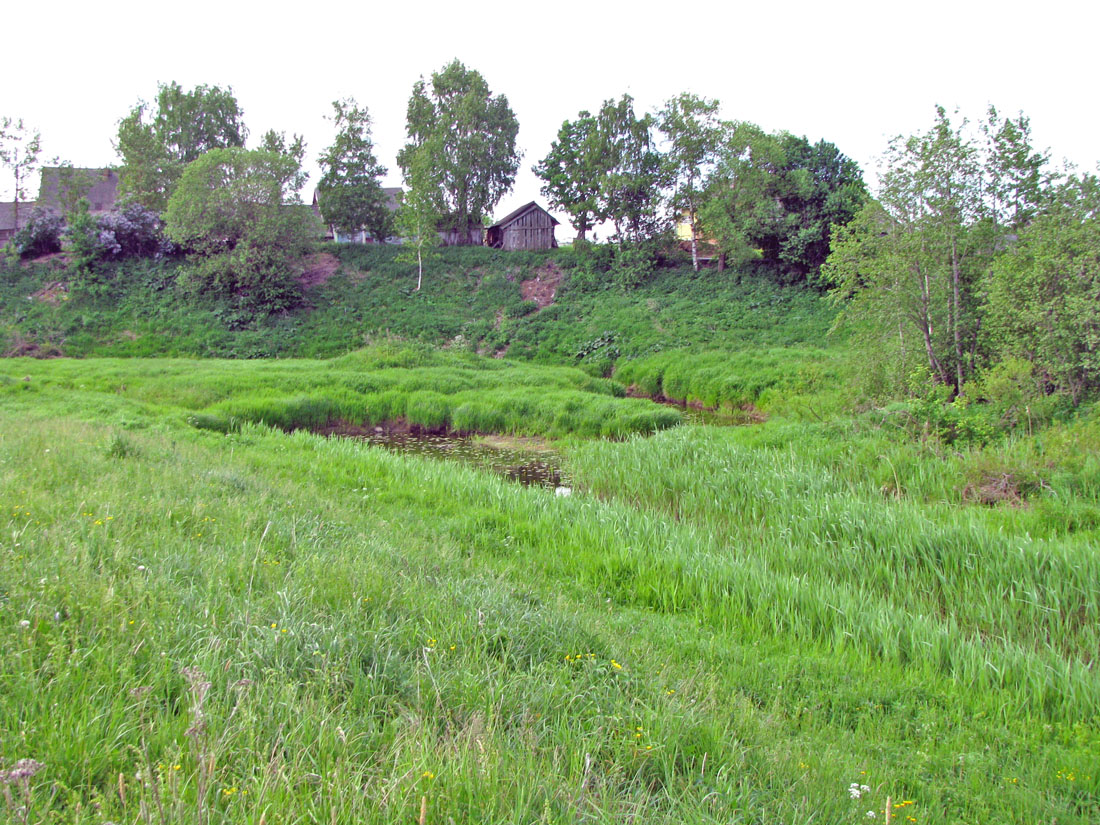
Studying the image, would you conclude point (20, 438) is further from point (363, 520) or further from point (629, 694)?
point (629, 694)

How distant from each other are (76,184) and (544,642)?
4843 centimetres

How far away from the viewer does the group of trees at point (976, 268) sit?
11023 mm

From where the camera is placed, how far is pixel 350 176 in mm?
43719

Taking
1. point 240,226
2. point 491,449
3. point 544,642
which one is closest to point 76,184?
point 240,226

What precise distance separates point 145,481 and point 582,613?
5513 millimetres

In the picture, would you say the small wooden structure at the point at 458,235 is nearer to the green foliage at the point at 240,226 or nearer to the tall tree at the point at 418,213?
the tall tree at the point at 418,213

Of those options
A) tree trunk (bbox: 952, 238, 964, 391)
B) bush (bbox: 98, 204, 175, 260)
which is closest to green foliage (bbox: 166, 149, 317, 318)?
bush (bbox: 98, 204, 175, 260)

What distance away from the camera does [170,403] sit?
19516 mm

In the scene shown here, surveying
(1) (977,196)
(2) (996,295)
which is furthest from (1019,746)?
(1) (977,196)

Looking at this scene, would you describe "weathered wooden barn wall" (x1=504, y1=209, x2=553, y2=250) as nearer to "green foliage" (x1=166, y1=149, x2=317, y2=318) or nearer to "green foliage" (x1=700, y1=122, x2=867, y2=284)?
"green foliage" (x1=700, y1=122, x2=867, y2=284)

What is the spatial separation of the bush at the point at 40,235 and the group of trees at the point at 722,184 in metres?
30.6

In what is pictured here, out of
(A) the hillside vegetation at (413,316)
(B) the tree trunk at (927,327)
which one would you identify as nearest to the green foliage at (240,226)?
(A) the hillside vegetation at (413,316)

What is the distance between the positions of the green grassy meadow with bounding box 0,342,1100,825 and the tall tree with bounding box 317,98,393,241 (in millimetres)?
36386

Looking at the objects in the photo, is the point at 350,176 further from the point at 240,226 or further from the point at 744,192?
the point at 744,192
